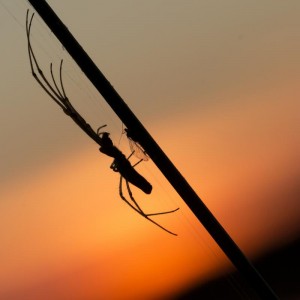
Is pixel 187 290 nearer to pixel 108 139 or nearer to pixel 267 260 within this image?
pixel 267 260

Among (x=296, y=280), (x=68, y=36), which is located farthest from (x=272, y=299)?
(x=296, y=280)

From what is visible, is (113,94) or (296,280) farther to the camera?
(296,280)

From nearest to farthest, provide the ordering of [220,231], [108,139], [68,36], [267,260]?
1. [68,36]
2. [220,231]
3. [108,139]
4. [267,260]

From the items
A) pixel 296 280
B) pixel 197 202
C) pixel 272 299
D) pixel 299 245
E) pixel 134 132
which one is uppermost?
pixel 134 132

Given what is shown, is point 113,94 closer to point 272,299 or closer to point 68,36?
point 68,36

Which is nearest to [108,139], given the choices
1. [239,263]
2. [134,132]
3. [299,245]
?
[134,132]

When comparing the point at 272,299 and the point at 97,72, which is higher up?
the point at 97,72

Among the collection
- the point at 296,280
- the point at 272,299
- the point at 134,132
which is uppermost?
the point at 134,132

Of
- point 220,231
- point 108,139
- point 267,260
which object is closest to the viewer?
point 220,231

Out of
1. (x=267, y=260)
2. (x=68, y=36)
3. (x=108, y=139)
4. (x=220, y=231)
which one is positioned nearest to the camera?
(x=68, y=36)
